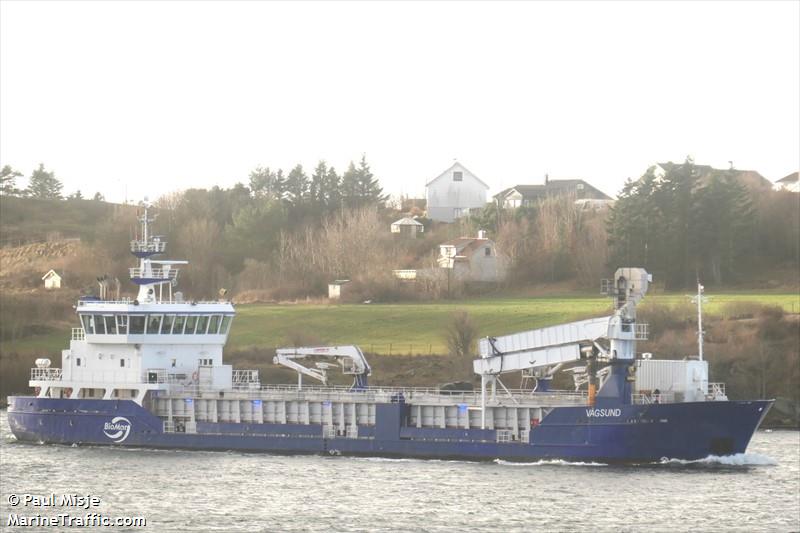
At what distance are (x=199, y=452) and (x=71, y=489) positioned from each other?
1047 cm

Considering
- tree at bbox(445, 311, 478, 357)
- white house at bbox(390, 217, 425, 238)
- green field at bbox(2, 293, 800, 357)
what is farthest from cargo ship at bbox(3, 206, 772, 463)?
white house at bbox(390, 217, 425, 238)

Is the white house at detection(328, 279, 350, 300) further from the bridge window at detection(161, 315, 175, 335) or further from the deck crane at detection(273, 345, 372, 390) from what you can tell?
the bridge window at detection(161, 315, 175, 335)

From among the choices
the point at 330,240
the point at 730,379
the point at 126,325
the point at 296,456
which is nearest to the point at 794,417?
the point at 730,379

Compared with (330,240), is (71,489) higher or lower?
lower

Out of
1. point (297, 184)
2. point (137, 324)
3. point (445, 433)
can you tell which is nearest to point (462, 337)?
point (137, 324)

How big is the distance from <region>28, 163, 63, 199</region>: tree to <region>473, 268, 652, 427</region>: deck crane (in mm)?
105840

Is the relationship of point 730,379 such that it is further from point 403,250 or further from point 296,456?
point 403,250

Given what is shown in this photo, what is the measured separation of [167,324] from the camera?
6159 centimetres

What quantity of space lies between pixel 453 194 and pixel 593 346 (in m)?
84.6

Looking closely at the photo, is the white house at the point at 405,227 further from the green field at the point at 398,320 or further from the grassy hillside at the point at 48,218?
the green field at the point at 398,320

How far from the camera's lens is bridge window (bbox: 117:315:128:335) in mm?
61219

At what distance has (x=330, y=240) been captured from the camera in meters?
115

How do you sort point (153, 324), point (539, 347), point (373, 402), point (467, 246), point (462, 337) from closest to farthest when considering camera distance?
point (539, 347)
point (373, 402)
point (153, 324)
point (462, 337)
point (467, 246)

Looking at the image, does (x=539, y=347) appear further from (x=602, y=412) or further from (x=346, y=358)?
(x=346, y=358)
